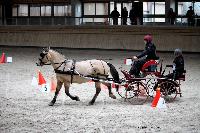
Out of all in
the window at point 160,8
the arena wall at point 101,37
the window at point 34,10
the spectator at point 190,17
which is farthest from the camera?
the window at point 34,10

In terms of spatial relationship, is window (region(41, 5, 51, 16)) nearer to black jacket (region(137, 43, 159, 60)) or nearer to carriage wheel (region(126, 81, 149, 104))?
black jacket (region(137, 43, 159, 60))

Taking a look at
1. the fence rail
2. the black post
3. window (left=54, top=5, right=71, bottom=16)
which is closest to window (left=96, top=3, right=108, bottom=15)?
the fence rail

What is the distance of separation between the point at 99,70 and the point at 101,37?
862 inches

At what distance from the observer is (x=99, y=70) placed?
46.5 feet

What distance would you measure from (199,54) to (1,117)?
21904 millimetres

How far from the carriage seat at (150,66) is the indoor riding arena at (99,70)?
31 mm

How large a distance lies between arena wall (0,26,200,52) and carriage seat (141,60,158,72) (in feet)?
59.5

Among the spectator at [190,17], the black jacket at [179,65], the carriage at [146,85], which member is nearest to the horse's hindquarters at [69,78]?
the carriage at [146,85]

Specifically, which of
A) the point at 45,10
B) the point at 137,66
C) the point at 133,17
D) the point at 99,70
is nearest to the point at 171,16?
the point at 133,17

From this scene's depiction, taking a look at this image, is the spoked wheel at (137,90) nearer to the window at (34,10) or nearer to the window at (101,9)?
the window at (101,9)

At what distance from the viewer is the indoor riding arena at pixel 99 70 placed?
39.3ft

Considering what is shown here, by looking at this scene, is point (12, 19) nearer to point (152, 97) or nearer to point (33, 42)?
point (33, 42)

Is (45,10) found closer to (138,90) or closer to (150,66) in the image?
(150,66)

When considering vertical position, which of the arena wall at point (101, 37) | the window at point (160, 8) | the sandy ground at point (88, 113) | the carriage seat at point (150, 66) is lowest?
the sandy ground at point (88, 113)
